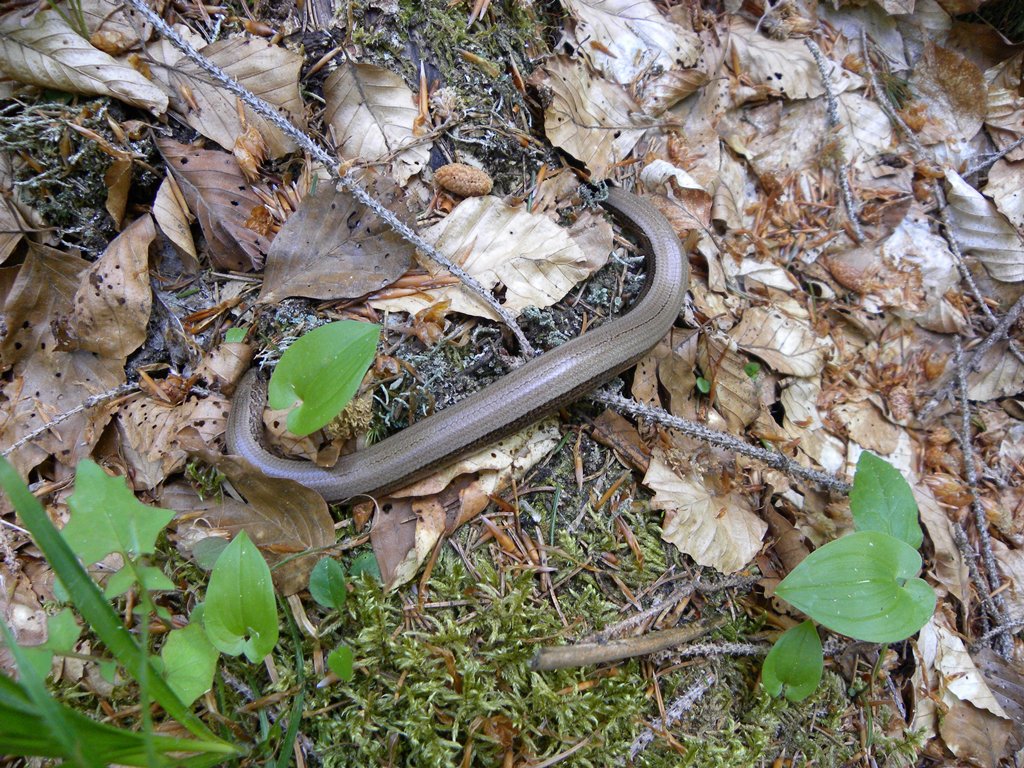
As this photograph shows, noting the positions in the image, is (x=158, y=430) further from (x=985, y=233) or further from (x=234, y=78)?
(x=985, y=233)

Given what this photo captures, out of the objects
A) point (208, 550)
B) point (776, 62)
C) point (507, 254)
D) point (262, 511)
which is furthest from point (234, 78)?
point (776, 62)

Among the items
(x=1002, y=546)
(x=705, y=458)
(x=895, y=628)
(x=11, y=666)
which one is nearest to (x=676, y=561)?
(x=705, y=458)

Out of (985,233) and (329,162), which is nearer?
(329,162)

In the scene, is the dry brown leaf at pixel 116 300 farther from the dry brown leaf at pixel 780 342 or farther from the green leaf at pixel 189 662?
the dry brown leaf at pixel 780 342

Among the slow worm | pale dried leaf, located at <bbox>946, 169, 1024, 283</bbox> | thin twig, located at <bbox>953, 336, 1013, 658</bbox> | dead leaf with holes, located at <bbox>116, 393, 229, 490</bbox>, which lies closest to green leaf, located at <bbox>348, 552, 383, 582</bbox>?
the slow worm

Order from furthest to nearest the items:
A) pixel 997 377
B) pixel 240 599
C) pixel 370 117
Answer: pixel 997 377 < pixel 370 117 < pixel 240 599

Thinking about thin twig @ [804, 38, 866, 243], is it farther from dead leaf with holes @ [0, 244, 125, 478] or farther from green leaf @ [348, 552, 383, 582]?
dead leaf with holes @ [0, 244, 125, 478]

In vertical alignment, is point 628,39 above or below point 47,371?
above
